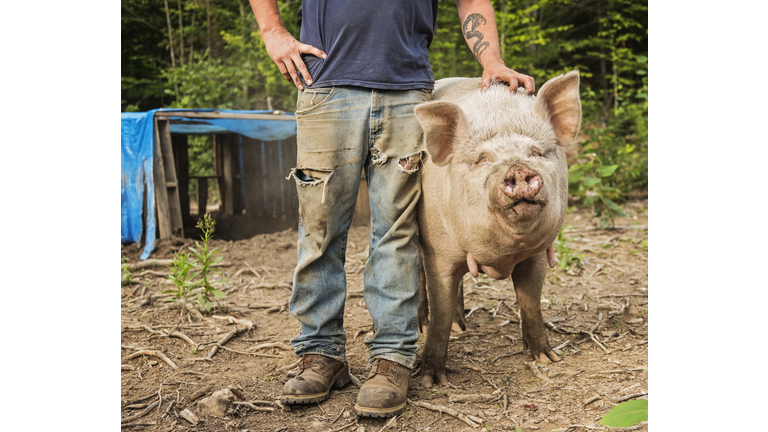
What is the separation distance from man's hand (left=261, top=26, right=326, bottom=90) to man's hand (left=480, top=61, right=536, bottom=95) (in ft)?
2.88

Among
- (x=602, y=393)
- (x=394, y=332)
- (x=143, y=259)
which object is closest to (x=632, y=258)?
(x=602, y=393)

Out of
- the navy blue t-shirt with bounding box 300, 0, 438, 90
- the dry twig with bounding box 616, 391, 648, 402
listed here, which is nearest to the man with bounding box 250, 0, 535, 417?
the navy blue t-shirt with bounding box 300, 0, 438, 90

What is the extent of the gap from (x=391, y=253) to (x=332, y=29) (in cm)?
117

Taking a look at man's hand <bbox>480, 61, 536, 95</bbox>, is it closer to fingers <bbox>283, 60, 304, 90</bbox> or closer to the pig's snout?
the pig's snout

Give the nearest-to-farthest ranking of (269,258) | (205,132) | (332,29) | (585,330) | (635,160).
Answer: (332,29), (585,330), (269,258), (205,132), (635,160)

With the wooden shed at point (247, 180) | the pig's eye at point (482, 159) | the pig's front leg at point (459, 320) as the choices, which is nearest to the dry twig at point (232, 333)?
the pig's front leg at point (459, 320)

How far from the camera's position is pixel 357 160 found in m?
2.83

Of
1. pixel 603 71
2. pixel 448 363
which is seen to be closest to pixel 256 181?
pixel 448 363

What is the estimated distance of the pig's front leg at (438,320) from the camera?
118 inches

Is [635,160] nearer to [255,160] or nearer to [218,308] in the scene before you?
[255,160]

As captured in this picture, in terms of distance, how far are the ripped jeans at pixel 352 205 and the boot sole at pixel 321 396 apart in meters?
0.11

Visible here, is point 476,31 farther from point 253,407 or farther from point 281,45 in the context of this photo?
point 253,407

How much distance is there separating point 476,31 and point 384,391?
6.43ft

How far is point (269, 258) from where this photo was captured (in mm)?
6371
